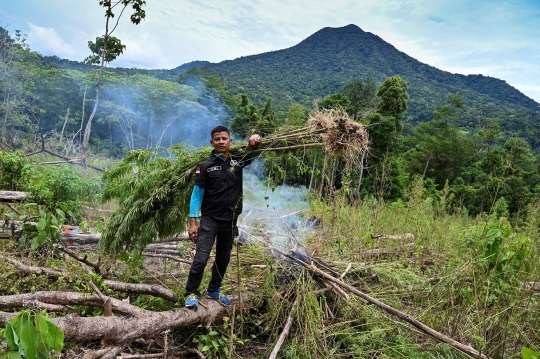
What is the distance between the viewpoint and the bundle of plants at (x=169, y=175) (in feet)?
9.48

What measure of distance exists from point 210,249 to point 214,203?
1.38 ft

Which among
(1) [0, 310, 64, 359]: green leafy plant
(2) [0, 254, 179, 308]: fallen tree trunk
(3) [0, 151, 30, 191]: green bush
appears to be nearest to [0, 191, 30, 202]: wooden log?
(3) [0, 151, 30, 191]: green bush

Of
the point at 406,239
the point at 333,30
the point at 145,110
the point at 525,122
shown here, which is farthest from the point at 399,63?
the point at 406,239

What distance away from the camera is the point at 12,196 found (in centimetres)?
623

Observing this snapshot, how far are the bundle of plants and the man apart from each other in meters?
0.19

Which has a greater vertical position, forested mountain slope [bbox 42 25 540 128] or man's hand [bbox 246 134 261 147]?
forested mountain slope [bbox 42 25 540 128]

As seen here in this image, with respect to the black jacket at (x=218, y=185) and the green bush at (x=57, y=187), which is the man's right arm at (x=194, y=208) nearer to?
the black jacket at (x=218, y=185)

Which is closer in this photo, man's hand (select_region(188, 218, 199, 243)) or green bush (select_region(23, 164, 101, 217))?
man's hand (select_region(188, 218, 199, 243))

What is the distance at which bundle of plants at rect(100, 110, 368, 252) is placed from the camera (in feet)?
9.48

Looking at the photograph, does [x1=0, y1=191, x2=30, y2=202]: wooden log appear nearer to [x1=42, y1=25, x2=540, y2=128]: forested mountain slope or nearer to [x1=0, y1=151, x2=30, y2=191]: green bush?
[x1=0, y1=151, x2=30, y2=191]: green bush

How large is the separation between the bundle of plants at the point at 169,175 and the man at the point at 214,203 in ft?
0.62

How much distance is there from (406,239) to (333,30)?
471ft

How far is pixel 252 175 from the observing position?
4066 mm

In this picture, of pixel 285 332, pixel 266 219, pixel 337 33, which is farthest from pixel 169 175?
pixel 337 33
